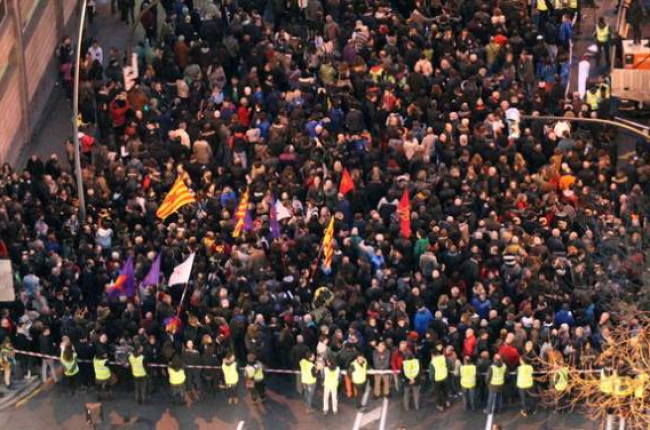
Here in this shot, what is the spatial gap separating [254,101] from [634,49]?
34.0ft

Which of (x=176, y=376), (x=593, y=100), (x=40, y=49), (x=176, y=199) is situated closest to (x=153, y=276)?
(x=176, y=199)

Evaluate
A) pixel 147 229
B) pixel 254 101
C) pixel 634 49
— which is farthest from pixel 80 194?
pixel 634 49

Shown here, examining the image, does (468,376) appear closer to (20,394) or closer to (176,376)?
(176,376)

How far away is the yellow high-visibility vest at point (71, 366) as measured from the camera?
54.1m

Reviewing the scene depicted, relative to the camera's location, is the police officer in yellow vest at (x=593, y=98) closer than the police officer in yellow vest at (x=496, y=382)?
No

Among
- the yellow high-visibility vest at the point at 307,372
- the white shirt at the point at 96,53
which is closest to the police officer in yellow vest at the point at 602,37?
the white shirt at the point at 96,53

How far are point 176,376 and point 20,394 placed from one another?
381cm

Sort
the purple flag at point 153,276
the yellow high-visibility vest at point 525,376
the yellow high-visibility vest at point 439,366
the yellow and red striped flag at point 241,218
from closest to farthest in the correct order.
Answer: the yellow high-visibility vest at point 525,376 → the yellow high-visibility vest at point 439,366 → the purple flag at point 153,276 → the yellow and red striped flag at point 241,218

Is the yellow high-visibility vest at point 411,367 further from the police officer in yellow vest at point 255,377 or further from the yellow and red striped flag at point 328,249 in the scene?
the yellow and red striped flag at point 328,249

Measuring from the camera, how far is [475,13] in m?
64.6

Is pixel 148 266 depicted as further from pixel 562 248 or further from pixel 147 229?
pixel 562 248

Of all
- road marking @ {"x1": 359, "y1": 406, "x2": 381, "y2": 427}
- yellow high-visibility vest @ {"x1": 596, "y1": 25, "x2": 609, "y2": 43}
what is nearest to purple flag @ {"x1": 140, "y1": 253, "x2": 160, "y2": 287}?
road marking @ {"x1": 359, "y1": 406, "x2": 381, "y2": 427}

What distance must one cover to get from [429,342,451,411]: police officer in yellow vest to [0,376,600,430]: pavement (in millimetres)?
470

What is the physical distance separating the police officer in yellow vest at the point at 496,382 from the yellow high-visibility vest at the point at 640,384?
11.1ft
